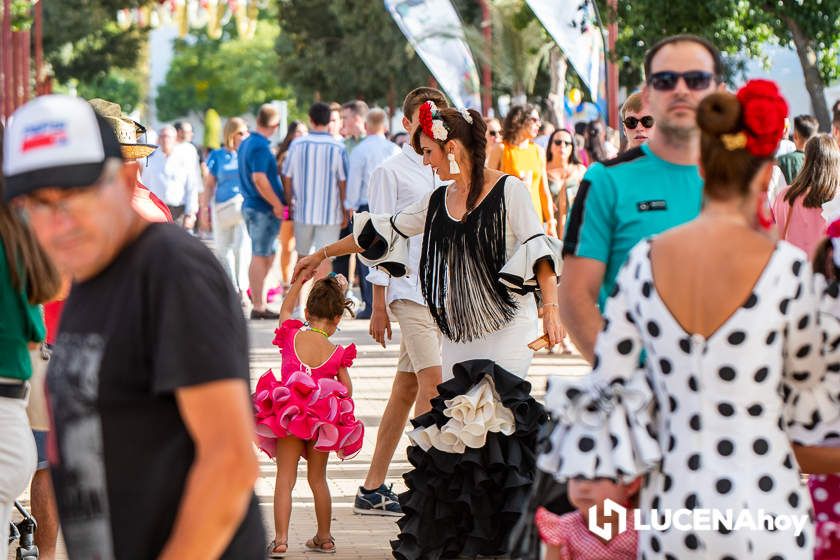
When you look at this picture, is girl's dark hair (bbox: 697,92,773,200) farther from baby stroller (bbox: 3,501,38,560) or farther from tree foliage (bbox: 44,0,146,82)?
tree foliage (bbox: 44,0,146,82)

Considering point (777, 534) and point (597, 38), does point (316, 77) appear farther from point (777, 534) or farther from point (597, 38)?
point (777, 534)

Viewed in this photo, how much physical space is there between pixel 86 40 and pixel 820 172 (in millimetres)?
55402

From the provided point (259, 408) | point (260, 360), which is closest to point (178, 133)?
point (260, 360)

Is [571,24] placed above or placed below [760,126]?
above

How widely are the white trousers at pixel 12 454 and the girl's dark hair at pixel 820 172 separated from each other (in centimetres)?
588

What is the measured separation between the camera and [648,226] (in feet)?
15.0

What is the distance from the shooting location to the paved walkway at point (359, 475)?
23.8 ft

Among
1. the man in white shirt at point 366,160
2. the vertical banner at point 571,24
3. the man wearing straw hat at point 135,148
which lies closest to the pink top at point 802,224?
the man wearing straw hat at point 135,148

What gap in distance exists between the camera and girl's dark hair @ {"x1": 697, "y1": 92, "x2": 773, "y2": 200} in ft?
11.4

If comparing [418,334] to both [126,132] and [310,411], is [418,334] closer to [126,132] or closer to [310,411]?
[310,411]

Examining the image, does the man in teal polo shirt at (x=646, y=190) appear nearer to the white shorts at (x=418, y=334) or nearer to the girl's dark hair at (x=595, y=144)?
the white shorts at (x=418, y=334)

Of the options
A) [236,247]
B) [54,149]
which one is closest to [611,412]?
[54,149]

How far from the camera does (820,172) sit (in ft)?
30.6

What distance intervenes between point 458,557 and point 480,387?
2.55 ft
